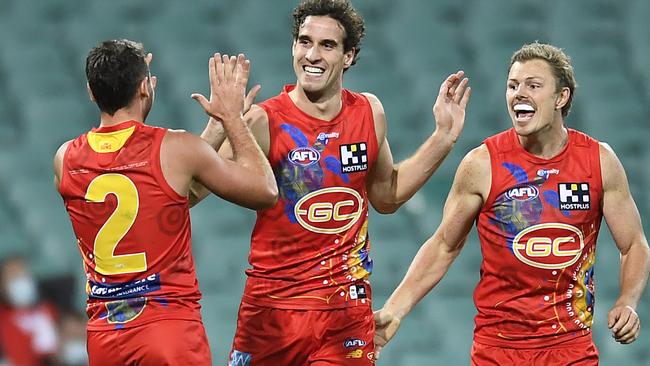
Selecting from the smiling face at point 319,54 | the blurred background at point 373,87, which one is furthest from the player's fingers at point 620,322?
the blurred background at point 373,87

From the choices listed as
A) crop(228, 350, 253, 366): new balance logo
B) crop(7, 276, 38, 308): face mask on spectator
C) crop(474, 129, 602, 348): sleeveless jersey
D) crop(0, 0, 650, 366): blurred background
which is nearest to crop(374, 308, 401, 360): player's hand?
crop(474, 129, 602, 348): sleeveless jersey

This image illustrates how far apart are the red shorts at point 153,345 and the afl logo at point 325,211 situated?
0.69 m

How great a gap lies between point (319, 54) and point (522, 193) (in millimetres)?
932

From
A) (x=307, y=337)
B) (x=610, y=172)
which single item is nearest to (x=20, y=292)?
(x=307, y=337)

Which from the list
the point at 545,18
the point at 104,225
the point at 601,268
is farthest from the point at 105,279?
the point at 545,18

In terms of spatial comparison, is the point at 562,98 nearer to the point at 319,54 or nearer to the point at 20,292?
the point at 319,54

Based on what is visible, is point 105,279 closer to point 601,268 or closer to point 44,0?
point 601,268

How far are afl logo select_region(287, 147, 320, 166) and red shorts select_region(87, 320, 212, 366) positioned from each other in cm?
81

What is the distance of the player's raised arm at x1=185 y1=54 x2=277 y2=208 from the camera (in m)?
4.24

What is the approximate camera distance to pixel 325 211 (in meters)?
4.73

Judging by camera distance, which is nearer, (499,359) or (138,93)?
(138,93)

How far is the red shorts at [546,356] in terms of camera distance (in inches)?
185

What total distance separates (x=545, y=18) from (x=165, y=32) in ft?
9.72

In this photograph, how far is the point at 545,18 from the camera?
32.4 ft
